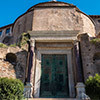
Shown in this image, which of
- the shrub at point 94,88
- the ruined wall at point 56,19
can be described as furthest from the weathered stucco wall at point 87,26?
the shrub at point 94,88

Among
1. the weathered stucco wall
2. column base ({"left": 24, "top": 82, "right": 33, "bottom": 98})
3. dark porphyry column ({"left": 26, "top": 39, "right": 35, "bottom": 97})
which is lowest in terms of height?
column base ({"left": 24, "top": 82, "right": 33, "bottom": 98})

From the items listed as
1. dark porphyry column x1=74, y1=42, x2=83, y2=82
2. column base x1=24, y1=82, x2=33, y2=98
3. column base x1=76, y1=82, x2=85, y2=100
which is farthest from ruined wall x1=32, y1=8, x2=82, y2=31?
column base x1=76, y1=82, x2=85, y2=100

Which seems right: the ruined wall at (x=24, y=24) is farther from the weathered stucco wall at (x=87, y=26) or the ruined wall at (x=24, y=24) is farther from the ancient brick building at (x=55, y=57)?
the weathered stucco wall at (x=87, y=26)

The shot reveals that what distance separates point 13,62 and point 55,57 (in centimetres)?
399

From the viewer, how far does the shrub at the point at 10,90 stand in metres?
7.70

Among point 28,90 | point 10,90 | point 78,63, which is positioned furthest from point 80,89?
point 10,90

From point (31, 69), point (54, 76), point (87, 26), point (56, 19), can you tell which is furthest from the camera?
point (87, 26)

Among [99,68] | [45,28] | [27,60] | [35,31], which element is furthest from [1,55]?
[99,68]

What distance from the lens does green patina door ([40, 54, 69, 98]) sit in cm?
1270

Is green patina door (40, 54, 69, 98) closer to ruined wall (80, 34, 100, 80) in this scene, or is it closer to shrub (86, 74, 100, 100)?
ruined wall (80, 34, 100, 80)

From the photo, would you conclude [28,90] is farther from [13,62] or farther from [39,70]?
[13,62]

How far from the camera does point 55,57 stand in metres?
14.3

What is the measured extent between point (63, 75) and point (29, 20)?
752 cm

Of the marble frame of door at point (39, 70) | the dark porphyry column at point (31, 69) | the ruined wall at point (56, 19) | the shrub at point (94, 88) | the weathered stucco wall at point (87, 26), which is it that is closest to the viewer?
the shrub at point (94, 88)
